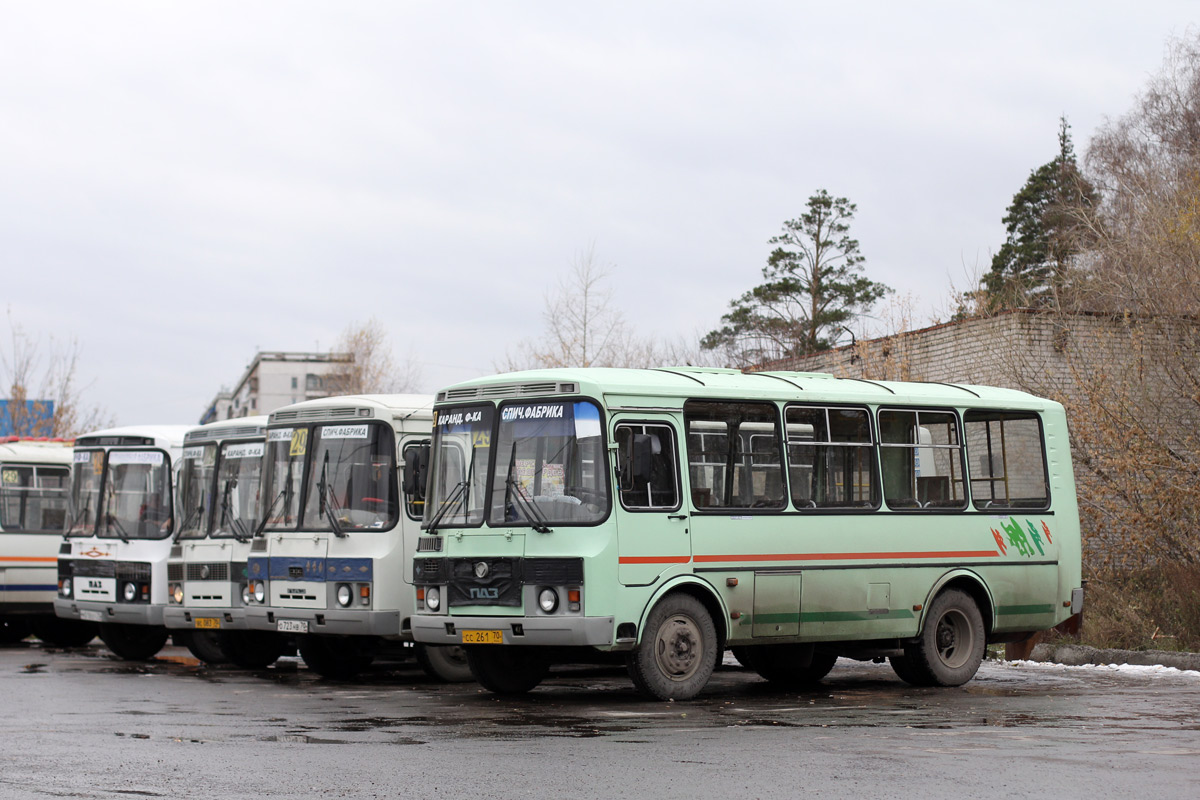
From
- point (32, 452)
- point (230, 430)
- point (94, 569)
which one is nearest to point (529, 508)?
point (230, 430)

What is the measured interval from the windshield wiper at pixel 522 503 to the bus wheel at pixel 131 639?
9485 mm

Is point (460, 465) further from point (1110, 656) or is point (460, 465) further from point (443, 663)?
point (1110, 656)

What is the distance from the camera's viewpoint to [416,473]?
1511cm

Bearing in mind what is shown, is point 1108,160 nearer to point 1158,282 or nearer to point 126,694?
point 1158,282

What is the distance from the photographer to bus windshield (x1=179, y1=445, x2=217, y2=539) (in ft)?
61.6

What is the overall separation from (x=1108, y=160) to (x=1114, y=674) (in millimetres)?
33983

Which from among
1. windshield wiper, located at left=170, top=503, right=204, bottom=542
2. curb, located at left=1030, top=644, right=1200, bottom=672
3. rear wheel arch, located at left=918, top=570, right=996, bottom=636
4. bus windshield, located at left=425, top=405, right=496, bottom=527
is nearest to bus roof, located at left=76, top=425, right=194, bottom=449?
windshield wiper, located at left=170, top=503, right=204, bottom=542

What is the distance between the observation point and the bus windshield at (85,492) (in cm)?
2028

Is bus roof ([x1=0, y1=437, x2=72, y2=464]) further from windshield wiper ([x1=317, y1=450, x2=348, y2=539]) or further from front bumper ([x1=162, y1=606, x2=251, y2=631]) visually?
windshield wiper ([x1=317, y1=450, x2=348, y2=539])

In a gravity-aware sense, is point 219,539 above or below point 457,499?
below

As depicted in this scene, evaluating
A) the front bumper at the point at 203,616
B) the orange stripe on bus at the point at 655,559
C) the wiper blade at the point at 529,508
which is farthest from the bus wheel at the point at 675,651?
the front bumper at the point at 203,616

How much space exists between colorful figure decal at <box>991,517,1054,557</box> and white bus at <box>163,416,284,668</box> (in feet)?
27.8

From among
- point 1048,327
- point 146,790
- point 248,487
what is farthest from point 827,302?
point 146,790

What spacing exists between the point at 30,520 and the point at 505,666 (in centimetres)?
1166
